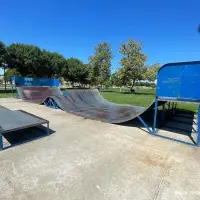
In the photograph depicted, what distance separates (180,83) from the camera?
452 centimetres

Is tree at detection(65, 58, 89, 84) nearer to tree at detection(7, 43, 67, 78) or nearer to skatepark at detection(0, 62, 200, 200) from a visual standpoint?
tree at detection(7, 43, 67, 78)

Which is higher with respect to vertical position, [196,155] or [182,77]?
[182,77]

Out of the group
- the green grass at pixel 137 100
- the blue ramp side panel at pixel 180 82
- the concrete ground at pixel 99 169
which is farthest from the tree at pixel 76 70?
the concrete ground at pixel 99 169

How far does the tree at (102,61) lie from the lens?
28734 mm

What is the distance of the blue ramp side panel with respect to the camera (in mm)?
4270

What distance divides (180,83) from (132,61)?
20239mm

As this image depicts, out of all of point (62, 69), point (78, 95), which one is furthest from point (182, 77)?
point (62, 69)

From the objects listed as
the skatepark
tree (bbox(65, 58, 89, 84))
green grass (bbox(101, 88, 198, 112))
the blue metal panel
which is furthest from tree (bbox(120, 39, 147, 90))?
the skatepark

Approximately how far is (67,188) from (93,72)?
2837cm

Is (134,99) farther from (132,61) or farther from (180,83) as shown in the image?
(180,83)

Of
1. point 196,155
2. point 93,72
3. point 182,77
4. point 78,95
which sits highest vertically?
point 93,72

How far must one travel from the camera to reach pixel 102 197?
227 cm

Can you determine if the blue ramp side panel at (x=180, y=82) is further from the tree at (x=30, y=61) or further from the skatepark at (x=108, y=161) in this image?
the tree at (x=30, y=61)

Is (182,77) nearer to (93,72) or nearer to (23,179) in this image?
(23,179)
